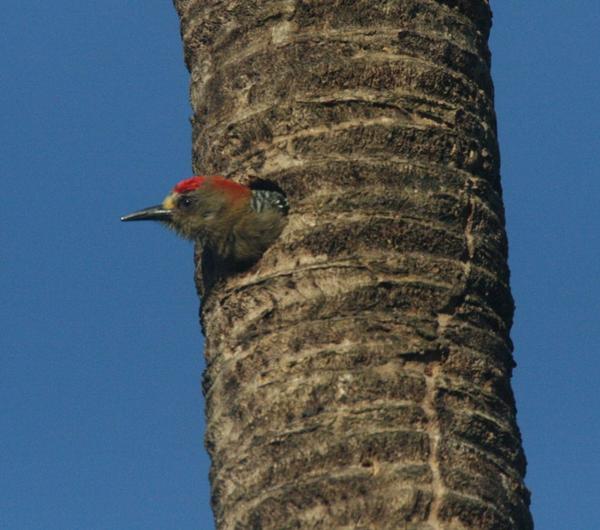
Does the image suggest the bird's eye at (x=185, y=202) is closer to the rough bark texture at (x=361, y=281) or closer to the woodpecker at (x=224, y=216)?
the woodpecker at (x=224, y=216)

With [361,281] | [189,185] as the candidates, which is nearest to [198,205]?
[189,185]

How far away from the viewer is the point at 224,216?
622 centimetres

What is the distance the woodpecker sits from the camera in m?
5.76

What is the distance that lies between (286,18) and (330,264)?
1139 millimetres

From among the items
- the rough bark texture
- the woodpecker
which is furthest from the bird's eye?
the rough bark texture

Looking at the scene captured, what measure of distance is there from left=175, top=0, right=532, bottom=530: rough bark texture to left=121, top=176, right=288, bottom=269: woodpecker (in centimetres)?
8

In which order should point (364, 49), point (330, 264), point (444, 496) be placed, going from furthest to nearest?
point (364, 49) < point (330, 264) < point (444, 496)

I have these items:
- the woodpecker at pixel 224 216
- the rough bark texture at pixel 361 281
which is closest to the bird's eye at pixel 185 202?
the woodpecker at pixel 224 216

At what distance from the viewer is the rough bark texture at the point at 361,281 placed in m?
5.07

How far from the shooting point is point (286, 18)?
6074 mm

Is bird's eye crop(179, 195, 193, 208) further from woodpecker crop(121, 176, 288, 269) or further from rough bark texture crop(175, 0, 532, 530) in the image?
rough bark texture crop(175, 0, 532, 530)

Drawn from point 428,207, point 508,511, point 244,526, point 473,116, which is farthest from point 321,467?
point 473,116

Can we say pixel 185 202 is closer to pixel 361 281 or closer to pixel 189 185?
pixel 189 185

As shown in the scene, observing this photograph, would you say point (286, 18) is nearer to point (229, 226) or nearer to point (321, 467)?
point (229, 226)
